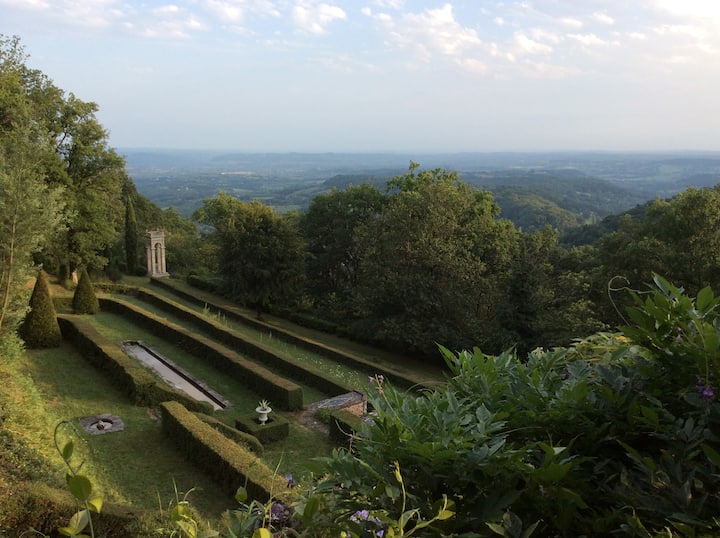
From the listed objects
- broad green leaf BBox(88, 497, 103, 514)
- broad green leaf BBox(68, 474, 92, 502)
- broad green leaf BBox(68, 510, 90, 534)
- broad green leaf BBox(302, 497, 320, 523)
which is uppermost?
broad green leaf BBox(68, 474, 92, 502)

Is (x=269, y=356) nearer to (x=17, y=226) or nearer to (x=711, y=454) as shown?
(x=17, y=226)

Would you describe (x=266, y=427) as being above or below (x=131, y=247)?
below

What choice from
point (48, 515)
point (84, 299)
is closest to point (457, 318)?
point (84, 299)

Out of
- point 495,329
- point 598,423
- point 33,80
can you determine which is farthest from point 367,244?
point 598,423

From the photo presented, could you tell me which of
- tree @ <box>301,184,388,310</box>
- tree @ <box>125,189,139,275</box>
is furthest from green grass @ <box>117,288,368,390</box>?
tree @ <box>125,189,139,275</box>

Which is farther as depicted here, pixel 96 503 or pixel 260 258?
pixel 260 258

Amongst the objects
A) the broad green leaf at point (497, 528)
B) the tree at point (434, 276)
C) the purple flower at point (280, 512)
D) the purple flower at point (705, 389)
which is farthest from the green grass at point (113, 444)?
the tree at point (434, 276)

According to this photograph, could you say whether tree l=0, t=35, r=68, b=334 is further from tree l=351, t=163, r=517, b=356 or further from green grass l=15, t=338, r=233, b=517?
tree l=351, t=163, r=517, b=356
